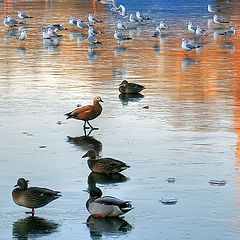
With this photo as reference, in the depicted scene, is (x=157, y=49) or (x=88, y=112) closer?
(x=88, y=112)

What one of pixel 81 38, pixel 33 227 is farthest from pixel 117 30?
pixel 33 227

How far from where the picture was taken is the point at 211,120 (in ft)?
57.4

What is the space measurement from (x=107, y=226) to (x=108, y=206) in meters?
0.26

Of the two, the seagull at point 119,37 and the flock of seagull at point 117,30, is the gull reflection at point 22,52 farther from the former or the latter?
the seagull at point 119,37

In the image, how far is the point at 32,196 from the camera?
1079 cm

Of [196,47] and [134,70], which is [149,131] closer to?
[134,70]

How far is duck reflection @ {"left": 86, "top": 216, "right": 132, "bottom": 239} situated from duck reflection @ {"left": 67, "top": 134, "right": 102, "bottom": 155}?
4.19 meters

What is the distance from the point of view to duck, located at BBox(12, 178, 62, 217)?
1079 cm

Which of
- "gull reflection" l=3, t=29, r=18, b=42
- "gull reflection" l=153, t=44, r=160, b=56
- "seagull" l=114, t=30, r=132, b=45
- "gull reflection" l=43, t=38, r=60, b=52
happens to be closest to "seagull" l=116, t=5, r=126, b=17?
"gull reflection" l=3, t=29, r=18, b=42

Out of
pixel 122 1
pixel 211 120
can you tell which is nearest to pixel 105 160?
pixel 211 120

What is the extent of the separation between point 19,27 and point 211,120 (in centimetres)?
2747

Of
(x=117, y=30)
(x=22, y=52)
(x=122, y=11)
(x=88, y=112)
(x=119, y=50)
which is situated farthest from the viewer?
(x=122, y=11)

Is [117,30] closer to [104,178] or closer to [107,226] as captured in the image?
[104,178]

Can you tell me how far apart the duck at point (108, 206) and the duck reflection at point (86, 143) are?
4171 millimetres
